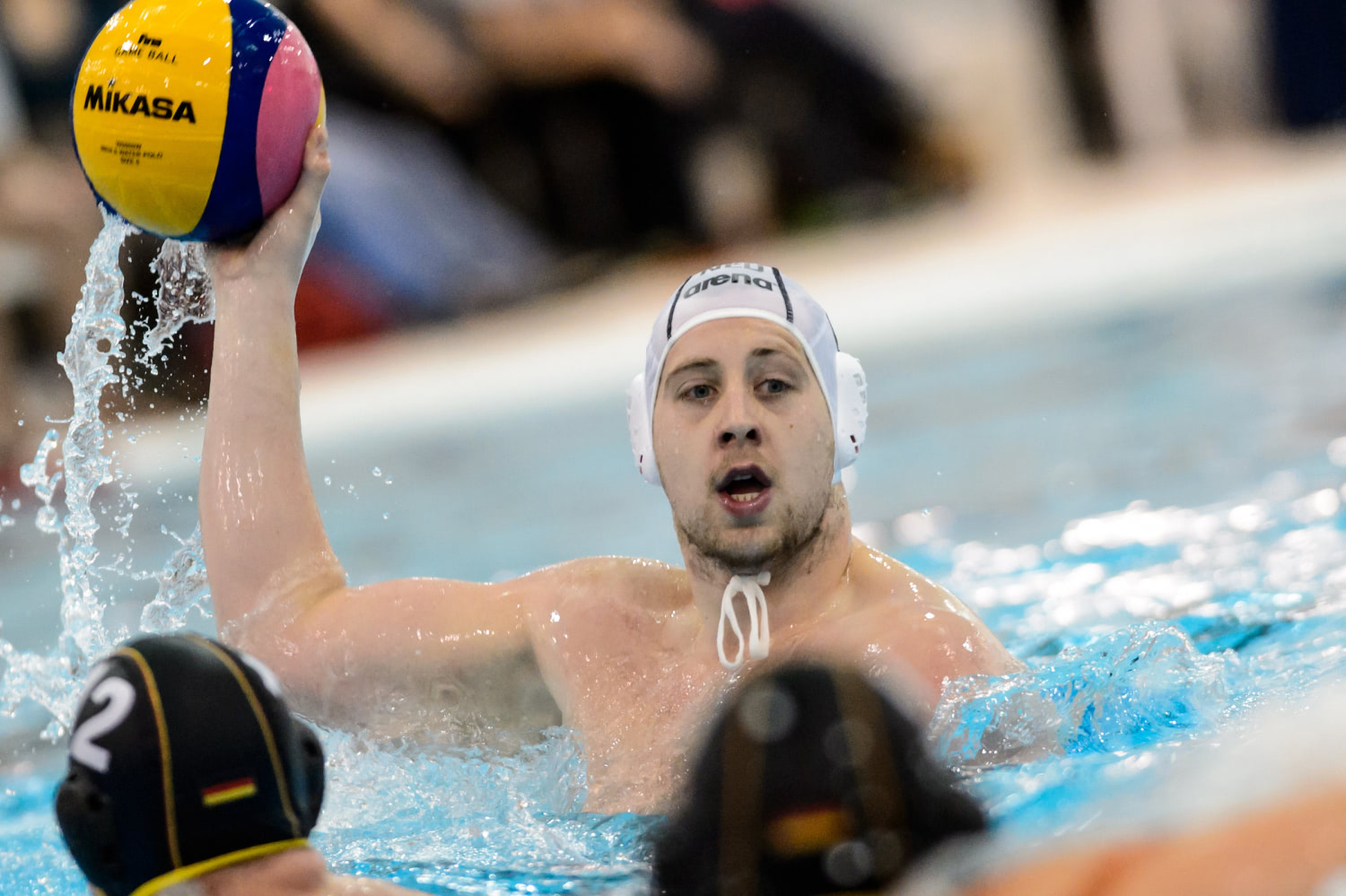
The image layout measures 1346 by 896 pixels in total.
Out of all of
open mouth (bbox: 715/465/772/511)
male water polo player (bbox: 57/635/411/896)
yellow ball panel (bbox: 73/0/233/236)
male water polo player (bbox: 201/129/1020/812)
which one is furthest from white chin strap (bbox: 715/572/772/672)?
yellow ball panel (bbox: 73/0/233/236)

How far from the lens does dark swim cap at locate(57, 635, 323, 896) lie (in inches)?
57.2

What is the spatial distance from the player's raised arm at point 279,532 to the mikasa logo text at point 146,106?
25 centimetres

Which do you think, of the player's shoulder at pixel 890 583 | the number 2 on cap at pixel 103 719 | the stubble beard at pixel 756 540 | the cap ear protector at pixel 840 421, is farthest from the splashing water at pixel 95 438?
the number 2 on cap at pixel 103 719

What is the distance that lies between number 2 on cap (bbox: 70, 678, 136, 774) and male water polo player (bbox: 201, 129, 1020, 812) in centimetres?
114

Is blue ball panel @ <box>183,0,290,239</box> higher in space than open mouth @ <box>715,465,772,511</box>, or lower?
higher

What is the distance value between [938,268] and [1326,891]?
9.56 metres

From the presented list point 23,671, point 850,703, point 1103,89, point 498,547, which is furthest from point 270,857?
point 1103,89

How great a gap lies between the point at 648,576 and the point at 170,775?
151 centimetres

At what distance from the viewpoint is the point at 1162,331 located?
7676 mm

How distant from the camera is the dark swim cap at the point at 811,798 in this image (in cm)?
112

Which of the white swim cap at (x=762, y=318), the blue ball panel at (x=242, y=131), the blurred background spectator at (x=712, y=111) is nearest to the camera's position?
the white swim cap at (x=762, y=318)

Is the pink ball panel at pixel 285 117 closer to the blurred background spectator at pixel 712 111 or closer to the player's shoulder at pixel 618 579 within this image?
the player's shoulder at pixel 618 579

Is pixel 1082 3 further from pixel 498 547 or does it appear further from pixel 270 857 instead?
pixel 270 857

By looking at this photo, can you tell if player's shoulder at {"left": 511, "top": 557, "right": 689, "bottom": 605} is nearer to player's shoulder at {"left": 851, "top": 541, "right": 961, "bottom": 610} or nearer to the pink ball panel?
player's shoulder at {"left": 851, "top": 541, "right": 961, "bottom": 610}
